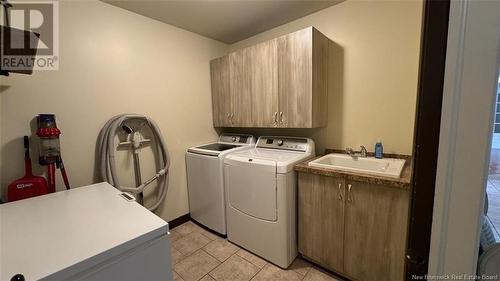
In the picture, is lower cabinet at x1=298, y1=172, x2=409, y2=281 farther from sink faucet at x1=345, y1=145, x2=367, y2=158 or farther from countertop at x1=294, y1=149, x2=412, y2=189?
sink faucet at x1=345, y1=145, x2=367, y2=158

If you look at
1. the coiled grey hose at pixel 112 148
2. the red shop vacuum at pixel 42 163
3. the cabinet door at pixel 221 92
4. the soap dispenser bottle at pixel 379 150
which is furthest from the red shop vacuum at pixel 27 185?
the soap dispenser bottle at pixel 379 150

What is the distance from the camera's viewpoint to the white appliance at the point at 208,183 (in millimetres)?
2145

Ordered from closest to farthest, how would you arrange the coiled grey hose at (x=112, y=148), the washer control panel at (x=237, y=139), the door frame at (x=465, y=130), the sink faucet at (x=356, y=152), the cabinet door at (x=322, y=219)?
1. the door frame at (x=465, y=130)
2. the cabinet door at (x=322, y=219)
3. the coiled grey hose at (x=112, y=148)
4. the sink faucet at (x=356, y=152)
5. the washer control panel at (x=237, y=139)

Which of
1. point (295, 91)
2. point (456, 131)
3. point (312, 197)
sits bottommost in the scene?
point (312, 197)

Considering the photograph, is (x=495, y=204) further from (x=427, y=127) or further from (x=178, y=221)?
(x=178, y=221)

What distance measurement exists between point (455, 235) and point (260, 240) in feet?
5.36

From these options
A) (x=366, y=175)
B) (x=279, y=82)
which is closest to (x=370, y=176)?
(x=366, y=175)

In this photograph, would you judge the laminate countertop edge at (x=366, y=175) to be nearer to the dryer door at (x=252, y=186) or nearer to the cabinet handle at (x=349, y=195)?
the cabinet handle at (x=349, y=195)

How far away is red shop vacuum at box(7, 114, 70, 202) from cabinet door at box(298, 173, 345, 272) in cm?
187

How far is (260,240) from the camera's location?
1870mm

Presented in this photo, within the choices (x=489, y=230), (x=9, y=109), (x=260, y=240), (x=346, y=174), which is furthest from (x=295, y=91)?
(x=9, y=109)

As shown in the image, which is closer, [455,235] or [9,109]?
[455,235]

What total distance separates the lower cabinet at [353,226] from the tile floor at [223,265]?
5.3 inches

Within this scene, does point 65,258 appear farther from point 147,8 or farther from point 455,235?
point 147,8
